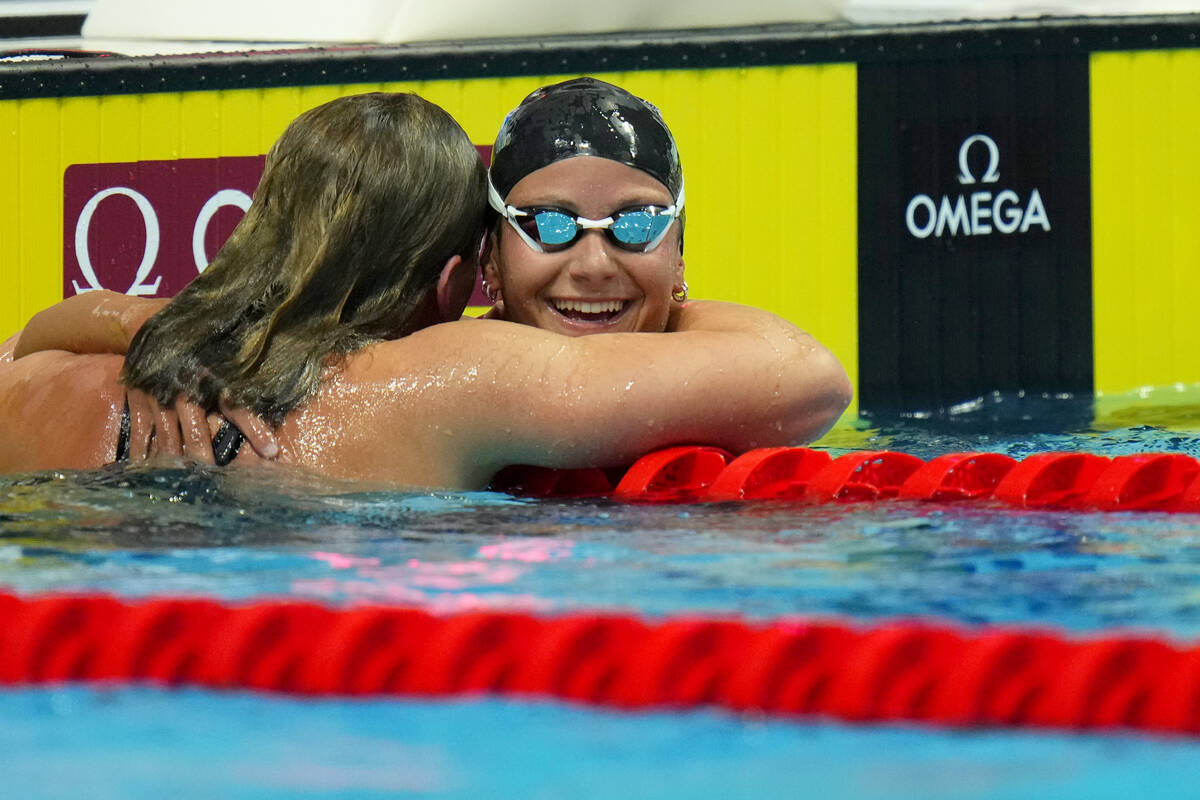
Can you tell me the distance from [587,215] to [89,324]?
3.49ft

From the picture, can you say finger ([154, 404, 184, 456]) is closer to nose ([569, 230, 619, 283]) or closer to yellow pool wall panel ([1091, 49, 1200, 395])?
nose ([569, 230, 619, 283])

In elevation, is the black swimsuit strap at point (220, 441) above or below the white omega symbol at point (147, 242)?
below

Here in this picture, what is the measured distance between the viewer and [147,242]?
6.07 meters

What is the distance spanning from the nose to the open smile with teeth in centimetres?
7

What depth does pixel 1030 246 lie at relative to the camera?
5.48m

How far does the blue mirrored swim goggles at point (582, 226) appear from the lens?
2977mm

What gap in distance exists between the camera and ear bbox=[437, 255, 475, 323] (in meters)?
2.84

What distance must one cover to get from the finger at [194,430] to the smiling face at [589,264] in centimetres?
74

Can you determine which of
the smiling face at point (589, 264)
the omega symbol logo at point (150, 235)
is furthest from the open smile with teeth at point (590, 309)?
the omega symbol logo at point (150, 235)

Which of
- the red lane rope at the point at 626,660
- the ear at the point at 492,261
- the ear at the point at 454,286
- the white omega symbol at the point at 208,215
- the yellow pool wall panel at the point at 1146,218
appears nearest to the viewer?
the red lane rope at the point at 626,660

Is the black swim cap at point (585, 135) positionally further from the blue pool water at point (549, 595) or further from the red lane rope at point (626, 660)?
the red lane rope at point (626, 660)

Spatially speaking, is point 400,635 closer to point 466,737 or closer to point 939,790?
point 466,737

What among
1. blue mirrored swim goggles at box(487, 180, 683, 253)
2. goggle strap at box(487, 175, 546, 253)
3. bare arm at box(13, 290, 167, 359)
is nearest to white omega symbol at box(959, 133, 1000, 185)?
blue mirrored swim goggles at box(487, 180, 683, 253)

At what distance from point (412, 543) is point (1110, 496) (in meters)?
1.28
